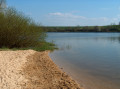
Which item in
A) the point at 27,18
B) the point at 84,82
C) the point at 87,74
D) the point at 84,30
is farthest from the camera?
the point at 84,30

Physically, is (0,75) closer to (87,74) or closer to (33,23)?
(87,74)

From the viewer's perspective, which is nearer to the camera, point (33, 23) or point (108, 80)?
point (108, 80)

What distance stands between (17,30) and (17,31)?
0.12 m

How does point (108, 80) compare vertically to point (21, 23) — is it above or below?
below

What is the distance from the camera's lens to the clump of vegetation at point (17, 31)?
15631 millimetres

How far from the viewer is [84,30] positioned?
8594cm

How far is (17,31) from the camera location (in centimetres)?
1609

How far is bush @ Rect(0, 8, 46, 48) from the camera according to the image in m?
15.6

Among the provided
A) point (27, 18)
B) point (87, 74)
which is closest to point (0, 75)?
point (87, 74)

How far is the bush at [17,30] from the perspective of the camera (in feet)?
51.3

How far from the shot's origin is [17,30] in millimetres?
16047

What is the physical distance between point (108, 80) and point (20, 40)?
12.1 m

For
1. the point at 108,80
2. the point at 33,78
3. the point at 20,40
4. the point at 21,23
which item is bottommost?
the point at 108,80

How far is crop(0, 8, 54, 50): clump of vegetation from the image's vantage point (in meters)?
15.6
